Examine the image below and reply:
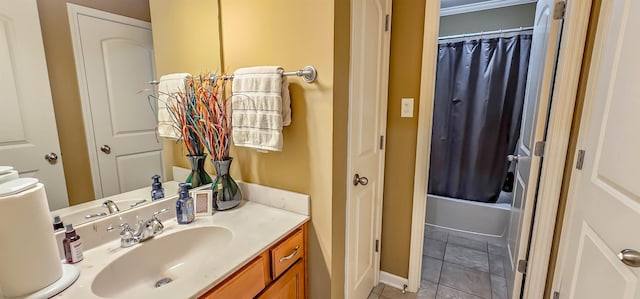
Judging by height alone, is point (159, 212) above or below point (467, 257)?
above

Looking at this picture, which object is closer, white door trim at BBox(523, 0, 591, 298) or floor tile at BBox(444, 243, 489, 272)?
white door trim at BBox(523, 0, 591, 298)

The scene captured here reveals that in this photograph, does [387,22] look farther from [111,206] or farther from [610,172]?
[111,206]

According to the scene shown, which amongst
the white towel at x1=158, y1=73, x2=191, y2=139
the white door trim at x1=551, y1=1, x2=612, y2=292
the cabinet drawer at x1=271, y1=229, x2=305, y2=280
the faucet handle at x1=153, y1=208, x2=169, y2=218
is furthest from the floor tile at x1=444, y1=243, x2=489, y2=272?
the white towel at x1=158, y1=73, x2=191, y2=139

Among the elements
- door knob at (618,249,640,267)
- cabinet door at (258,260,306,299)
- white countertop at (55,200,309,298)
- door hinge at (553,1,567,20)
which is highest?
door hinge at (553,1,567,20)

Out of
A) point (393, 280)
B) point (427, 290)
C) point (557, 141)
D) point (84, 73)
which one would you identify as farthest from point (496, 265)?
point (84, 73)

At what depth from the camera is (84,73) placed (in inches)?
36.8

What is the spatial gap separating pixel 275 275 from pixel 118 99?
0.91m

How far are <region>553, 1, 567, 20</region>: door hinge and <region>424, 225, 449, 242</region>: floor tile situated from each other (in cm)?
190

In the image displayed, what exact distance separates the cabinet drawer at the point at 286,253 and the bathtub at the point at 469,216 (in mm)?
1912

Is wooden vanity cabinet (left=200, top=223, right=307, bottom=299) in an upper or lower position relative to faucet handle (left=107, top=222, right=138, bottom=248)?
lower

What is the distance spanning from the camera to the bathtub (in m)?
2.49

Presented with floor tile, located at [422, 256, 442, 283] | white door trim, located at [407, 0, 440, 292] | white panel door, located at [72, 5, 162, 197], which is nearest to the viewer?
white panel door, located at [72, 5, 162, 197]

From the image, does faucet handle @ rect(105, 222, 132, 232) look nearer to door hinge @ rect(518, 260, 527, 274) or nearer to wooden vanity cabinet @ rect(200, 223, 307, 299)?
wooden vanity cabinet @ rect(200, 223, 307, 299)

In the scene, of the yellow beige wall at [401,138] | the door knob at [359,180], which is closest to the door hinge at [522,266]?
the yellow beige wall at [401,138]
